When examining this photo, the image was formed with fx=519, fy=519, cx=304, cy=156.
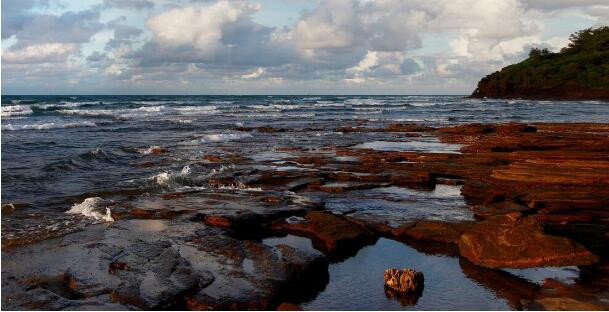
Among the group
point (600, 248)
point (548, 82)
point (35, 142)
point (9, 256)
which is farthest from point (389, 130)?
point (548, 82)

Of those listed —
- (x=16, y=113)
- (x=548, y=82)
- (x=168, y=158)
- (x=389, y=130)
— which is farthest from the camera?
(x=548, y=82)

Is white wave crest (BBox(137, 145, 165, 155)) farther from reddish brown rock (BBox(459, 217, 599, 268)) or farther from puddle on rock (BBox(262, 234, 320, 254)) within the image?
reddish brown rock (BBox(459, 217, 599, 268))

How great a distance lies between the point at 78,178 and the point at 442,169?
35.8 ft

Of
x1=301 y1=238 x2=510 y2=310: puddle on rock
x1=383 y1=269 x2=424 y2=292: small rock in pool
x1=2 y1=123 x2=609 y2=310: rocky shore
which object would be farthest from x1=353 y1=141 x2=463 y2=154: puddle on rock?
x1=383 y1=269 x2=424 y2=292: small rock in pool

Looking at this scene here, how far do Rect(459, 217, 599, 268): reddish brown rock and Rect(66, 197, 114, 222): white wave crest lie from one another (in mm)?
6948

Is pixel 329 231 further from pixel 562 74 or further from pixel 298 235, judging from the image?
pixel 562 74

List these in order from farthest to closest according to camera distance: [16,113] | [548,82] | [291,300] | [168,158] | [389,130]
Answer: [548,82] → [16,113] → [389,130] → [168,158] → [291,300]

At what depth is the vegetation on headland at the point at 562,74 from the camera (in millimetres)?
84125

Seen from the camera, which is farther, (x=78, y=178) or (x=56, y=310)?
(x=78, y=178)

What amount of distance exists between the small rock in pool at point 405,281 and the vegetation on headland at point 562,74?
85968 mm

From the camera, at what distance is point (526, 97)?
95188 millimetres

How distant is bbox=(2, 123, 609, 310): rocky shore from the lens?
665cm

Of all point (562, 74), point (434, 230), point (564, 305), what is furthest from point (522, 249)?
point (562, 74)

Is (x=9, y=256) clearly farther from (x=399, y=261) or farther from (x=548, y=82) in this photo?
(x=548, y=82)
